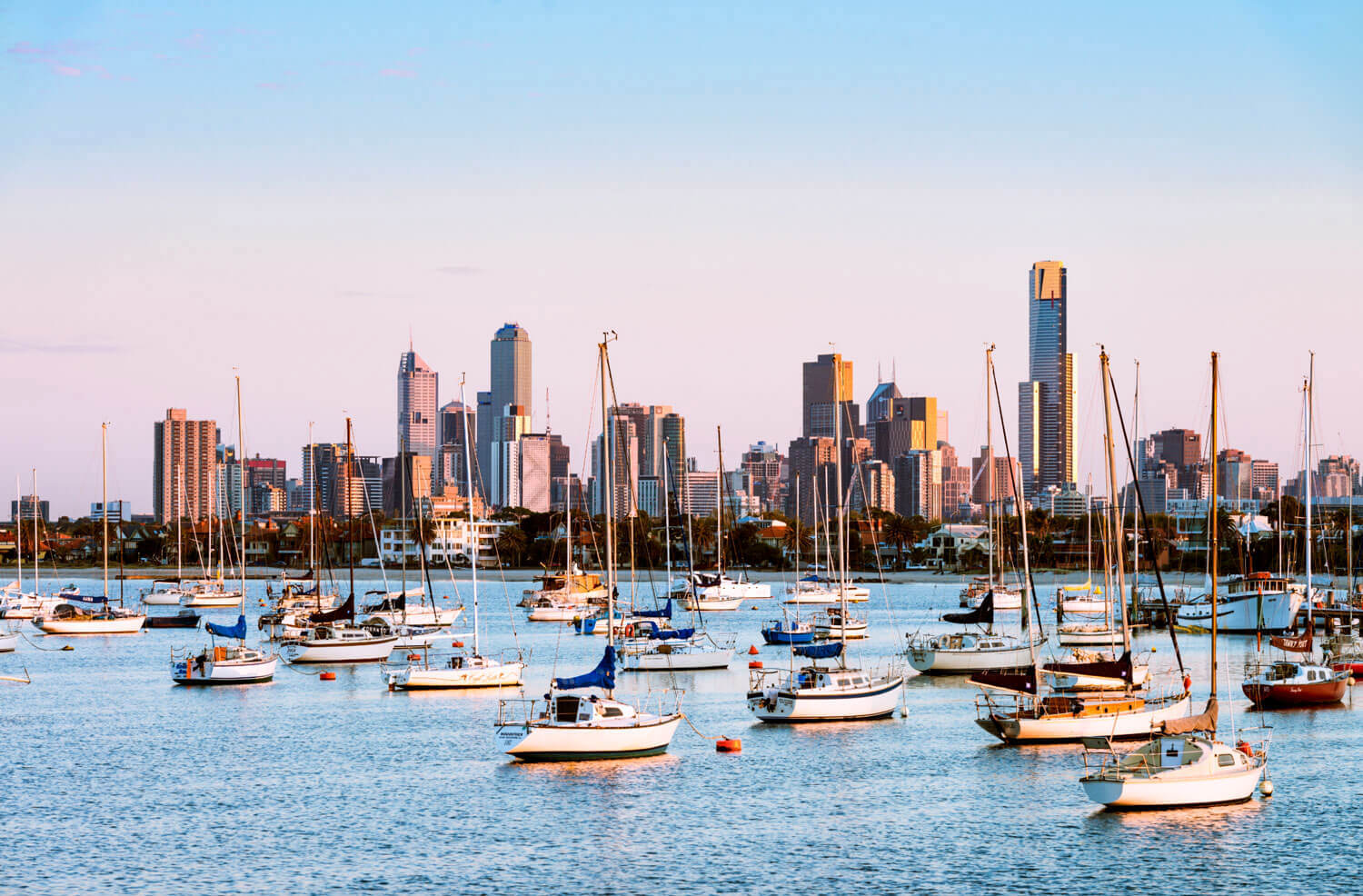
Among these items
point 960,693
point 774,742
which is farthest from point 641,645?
point 774,742

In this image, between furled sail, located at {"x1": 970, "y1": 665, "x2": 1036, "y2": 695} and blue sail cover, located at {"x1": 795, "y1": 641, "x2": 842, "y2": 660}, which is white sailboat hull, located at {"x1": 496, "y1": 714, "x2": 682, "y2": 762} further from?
blue sail cover, located at {"x1": 795, "y1": 641, "x2": 842, "y2": 660}

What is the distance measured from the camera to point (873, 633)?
414 feet

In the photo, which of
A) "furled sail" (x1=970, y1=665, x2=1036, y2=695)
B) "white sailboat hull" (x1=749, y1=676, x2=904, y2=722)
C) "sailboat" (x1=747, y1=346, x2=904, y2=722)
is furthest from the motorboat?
"furled sail" (x1=970, y1=665, x2=1036, y2=695)

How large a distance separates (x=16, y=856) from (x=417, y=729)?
2452cm

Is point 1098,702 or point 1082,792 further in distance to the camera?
point 1098,702

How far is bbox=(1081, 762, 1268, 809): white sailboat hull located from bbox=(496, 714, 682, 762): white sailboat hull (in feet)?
54.3

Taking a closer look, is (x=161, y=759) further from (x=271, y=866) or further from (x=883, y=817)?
(x=883, y=817)

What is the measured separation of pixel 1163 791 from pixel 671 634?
53.6 m

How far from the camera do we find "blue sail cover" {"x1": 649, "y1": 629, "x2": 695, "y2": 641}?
96.4 m

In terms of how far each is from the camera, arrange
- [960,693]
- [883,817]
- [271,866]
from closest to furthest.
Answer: [271,866]
[883,817]
[960,693]

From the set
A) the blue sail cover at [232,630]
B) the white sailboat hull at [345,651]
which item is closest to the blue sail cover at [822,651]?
the white sailboat hull at [345,651]

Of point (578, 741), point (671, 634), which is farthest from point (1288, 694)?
point (671, 634)

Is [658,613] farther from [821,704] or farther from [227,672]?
[821,704]

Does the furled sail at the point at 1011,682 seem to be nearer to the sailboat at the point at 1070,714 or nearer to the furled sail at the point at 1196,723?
the sailboat at the point at 1070,714
